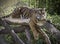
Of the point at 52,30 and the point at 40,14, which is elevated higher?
the point at 40,14

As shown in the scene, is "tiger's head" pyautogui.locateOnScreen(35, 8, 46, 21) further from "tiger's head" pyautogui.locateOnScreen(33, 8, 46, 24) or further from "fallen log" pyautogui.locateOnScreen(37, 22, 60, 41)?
"fallen log" pyautogui.locateOnScreen(37, 22, 60, 41)

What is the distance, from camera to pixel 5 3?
3031 millimetres

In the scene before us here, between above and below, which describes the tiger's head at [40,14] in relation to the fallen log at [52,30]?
above

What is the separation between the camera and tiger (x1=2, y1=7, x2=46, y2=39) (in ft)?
6.63

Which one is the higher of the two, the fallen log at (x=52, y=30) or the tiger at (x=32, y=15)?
the tiger at (x=32, y=15)

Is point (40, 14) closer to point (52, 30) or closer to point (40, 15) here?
point (40, 15)

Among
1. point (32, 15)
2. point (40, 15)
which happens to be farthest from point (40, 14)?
point (32, 15)

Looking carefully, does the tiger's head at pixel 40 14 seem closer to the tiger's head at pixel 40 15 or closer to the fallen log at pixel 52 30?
the tiger's head at pixel 40 15

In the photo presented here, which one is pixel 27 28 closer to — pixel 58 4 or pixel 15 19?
pixel 15 19

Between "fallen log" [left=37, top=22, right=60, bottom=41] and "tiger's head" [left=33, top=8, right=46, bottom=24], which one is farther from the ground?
"tiger's head" [left=33, top=8, right=46, bottom=24]

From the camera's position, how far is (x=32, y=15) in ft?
6.94

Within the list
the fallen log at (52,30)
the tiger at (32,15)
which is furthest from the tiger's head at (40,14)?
the fallen log at (52,30)

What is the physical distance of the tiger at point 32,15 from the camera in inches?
79.5

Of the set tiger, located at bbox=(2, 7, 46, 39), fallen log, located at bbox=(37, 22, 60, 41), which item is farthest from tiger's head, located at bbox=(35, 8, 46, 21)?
fallen log, located at bbox=(37, 22, 60, 41)
